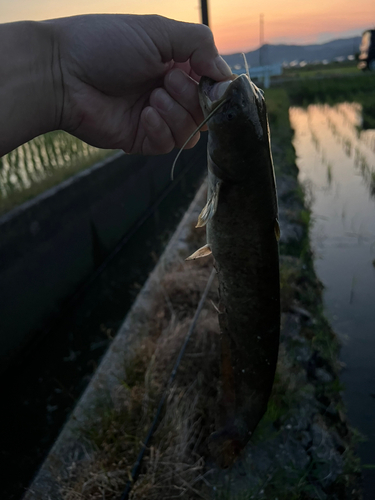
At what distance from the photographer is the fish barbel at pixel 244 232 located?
1.67 m

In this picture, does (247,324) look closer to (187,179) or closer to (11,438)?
(11,438)

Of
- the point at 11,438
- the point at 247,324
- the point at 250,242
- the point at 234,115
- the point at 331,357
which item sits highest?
the point at 234,115

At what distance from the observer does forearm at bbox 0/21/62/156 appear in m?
1.95

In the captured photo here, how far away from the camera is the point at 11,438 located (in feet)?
13.3

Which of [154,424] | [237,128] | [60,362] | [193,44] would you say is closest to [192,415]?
[154,424]

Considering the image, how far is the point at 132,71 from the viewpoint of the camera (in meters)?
2.27

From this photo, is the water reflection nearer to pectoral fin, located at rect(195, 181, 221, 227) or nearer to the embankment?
the embankment

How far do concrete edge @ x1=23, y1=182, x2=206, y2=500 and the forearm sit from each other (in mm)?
1784

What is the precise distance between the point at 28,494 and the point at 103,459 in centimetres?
44

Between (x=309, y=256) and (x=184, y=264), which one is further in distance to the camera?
(x=309, y=256)

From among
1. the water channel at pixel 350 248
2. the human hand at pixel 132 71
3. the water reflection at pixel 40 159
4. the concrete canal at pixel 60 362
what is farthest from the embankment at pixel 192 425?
the water reflection at pixel 40 159

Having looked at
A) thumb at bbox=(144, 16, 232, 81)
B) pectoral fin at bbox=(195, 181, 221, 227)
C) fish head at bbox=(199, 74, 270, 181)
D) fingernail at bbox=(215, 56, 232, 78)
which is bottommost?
pectoral fin at bbox=(195, 181, 221, 227)

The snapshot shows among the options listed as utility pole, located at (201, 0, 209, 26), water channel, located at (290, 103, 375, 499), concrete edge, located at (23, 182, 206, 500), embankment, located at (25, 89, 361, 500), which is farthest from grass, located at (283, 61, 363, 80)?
embankment, located at (25, 89, 361, 500)

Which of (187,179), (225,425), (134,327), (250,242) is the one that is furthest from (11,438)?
(187,179)
